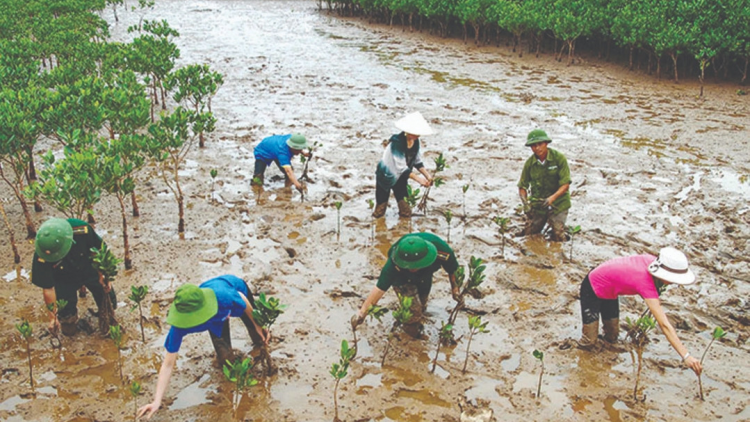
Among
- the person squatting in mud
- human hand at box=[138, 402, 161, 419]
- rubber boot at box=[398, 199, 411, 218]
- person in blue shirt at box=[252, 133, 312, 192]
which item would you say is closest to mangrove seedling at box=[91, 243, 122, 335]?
human hand at box=[138, 402, 161, 419]

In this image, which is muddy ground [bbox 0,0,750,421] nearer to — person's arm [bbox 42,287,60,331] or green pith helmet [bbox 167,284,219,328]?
person's arm [bbox 42,287,60,331]

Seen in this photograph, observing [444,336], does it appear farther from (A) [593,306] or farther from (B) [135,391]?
(B) [135,391]

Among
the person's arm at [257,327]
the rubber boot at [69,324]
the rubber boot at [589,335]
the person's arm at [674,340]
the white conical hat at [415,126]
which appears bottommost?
the rubber boot at [69,324]

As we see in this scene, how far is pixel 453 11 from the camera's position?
1947 centimetres

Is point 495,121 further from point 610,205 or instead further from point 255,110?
point 255,110

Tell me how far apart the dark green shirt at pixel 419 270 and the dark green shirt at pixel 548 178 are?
211cm

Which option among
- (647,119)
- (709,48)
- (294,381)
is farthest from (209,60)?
(294,381)

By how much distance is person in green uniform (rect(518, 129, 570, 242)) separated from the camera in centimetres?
615

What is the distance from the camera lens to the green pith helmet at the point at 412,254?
4281 millimetres

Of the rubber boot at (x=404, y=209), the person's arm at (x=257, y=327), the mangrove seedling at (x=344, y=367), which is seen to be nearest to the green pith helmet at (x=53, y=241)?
the person's arm at (x=257, y=327)

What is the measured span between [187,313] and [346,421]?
133cm

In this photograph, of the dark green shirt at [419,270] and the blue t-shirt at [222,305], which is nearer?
the blue t-shirt at [222,305]

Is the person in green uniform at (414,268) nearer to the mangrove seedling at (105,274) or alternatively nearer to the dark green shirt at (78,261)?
the mangrove seedling at (105,274)

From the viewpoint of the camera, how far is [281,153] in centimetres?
764
